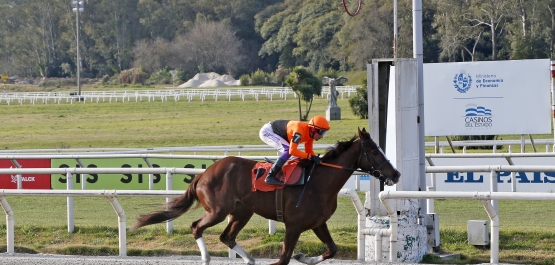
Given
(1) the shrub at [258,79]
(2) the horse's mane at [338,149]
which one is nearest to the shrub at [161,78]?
(1) the shrub at [258,79]

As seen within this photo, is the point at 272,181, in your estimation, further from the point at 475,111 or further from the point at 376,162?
the point at 475,111

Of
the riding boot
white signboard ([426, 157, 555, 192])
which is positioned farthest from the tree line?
the riding boot

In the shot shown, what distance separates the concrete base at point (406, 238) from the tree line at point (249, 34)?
2870 centimetres

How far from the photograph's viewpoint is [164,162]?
1230 cm

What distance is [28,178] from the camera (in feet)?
41.3

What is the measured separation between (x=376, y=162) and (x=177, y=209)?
1.73 meters

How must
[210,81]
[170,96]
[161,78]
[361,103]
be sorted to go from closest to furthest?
[361,103]
[170,96]
[210,81]
[161,78]

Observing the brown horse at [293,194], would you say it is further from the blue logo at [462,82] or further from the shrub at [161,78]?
the shrub at [161,78]

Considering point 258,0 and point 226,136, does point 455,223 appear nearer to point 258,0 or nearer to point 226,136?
point 226,136

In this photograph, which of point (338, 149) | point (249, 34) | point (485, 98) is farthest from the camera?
point (249, 34)

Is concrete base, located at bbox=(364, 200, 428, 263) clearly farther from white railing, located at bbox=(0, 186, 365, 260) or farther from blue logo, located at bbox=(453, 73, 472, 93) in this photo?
blue logo, located at bbox=(453, 73, 472, 93)

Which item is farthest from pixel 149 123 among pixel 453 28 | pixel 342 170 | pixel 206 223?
pixel 342 170

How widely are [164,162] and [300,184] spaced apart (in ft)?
19.7

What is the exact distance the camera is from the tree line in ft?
126
